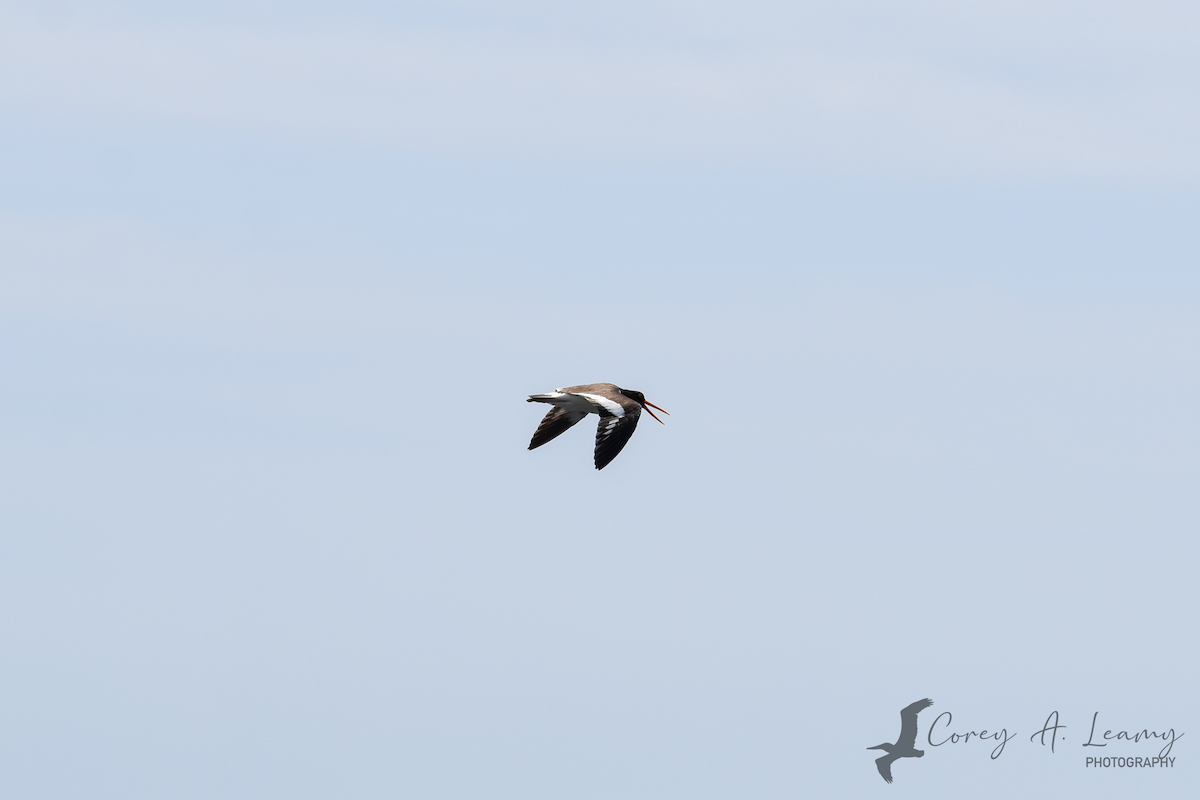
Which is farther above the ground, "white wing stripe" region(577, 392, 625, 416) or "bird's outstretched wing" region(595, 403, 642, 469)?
"white wing stripe" region(577, 392, 625, 416)

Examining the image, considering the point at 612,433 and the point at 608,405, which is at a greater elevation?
the point at 608,405

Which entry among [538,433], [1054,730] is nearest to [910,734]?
[1054,730]

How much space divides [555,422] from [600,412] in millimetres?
2609

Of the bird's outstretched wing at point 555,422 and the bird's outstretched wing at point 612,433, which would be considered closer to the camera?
the bird's outstretched wing at point 612,433

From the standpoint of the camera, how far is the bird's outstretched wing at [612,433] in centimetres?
5325

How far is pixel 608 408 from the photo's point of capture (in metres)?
54.1

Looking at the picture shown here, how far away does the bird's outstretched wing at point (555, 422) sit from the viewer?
57062mm

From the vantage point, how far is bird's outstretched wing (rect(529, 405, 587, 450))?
187 feet

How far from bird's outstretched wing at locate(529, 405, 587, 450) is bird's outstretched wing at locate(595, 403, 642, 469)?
232cm

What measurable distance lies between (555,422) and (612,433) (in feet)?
12.7

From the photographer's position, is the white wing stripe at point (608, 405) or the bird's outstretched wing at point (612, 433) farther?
the white wing stripe at point (608, 405)

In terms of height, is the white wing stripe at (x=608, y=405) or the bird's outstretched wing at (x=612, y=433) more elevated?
the white wing stripe at (x=608, y=405)

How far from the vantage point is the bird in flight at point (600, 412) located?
176ft

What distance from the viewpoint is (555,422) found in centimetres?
5734
